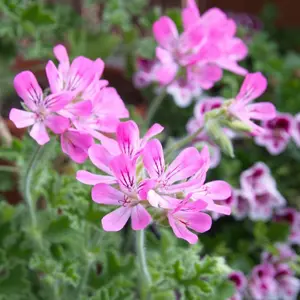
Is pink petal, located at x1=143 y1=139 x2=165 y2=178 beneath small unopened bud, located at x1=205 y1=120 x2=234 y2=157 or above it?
above

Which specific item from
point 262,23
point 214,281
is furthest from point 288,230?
point 262,23

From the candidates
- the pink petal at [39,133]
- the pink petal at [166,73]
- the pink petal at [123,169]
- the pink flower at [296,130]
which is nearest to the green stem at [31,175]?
the pink petal at [39,133]

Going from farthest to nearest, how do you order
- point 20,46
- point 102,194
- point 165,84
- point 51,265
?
point 20,46, point 165,84, point 51,265, point 102,194

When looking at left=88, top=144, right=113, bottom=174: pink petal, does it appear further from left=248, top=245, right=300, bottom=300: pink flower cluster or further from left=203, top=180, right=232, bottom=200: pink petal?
left=248, top=245, right=300, bottom=300: pink flower cluster

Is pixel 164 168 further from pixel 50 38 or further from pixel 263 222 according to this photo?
pixel 50 38

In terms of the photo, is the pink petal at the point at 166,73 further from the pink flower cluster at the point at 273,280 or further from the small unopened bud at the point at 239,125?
the pink flower cluster at the point at 273,280

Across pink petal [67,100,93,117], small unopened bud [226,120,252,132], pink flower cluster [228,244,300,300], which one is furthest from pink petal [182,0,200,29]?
pink flower cluster [228,244,300,300]
